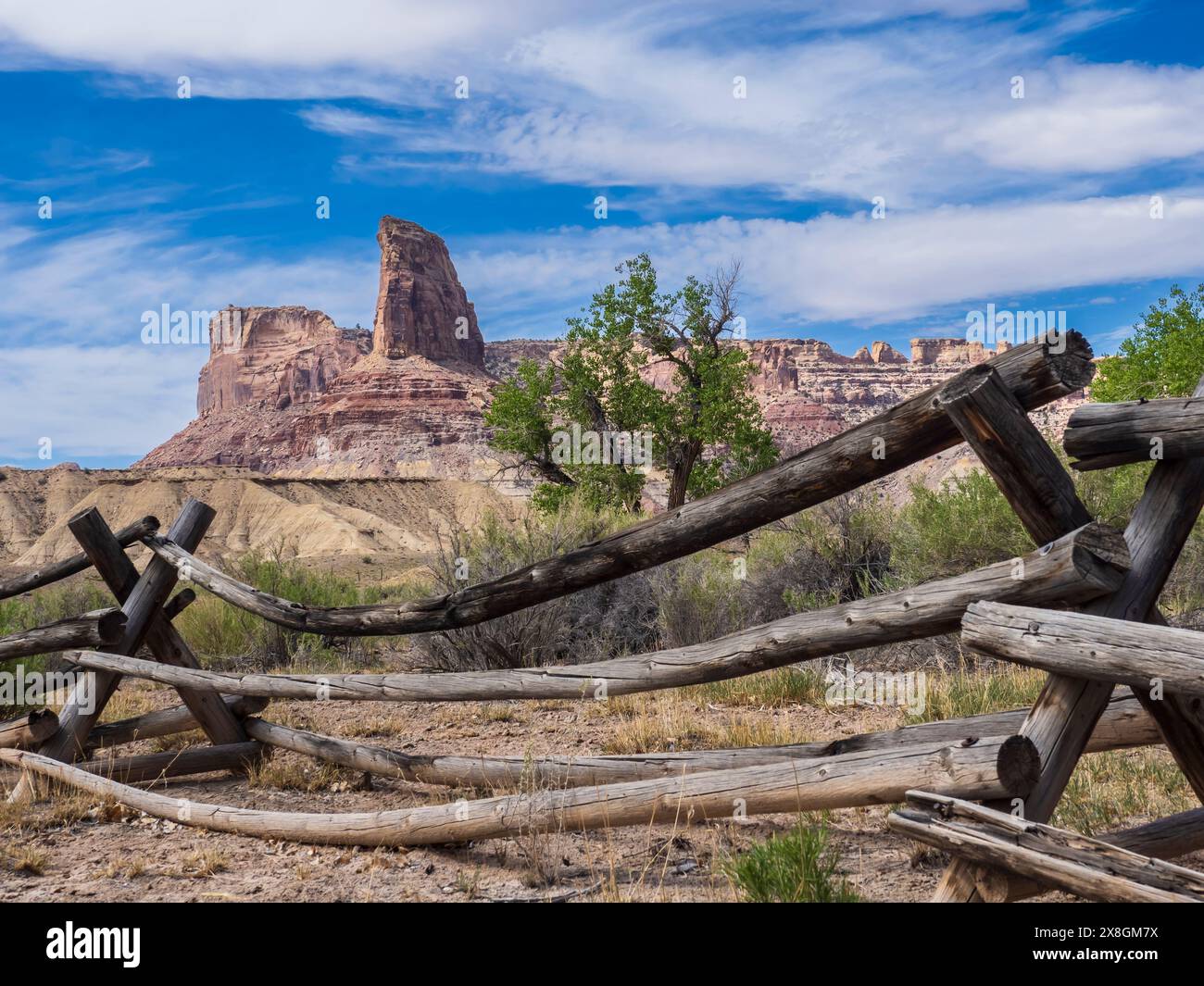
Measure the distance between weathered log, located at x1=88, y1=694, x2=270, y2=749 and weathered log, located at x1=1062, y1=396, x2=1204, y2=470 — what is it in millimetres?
4705

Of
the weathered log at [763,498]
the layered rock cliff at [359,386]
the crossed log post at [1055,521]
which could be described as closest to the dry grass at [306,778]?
the weathered log at [763,498]

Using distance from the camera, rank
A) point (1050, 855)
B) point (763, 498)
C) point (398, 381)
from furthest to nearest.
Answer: point (398, 381)
point (763, 498)
point (1050, 855)

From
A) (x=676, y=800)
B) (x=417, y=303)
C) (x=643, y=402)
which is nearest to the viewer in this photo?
(x=676, y=800)

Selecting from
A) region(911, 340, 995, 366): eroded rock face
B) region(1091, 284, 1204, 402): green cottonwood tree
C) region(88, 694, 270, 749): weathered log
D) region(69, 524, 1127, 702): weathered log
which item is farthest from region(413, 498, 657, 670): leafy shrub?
region(911, 340, 995, 366): eroded rock face

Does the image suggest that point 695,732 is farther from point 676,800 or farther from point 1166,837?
point 1166,837

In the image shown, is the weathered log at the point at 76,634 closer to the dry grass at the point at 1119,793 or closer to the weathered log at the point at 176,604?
the weathered log at the point at 176,604

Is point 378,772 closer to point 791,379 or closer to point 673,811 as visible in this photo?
point 673,811

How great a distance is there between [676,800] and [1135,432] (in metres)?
1.96

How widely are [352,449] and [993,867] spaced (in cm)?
10833

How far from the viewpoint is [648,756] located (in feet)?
13.2

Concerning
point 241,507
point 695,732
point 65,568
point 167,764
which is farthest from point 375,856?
point 241,507

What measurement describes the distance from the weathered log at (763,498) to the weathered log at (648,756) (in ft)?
2.63

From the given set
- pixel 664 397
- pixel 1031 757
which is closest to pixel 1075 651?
pixel 1031 757

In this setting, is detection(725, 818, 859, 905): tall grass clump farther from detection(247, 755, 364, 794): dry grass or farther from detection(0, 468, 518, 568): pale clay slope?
detection(0, 468, 518, 568): pale clay slope
